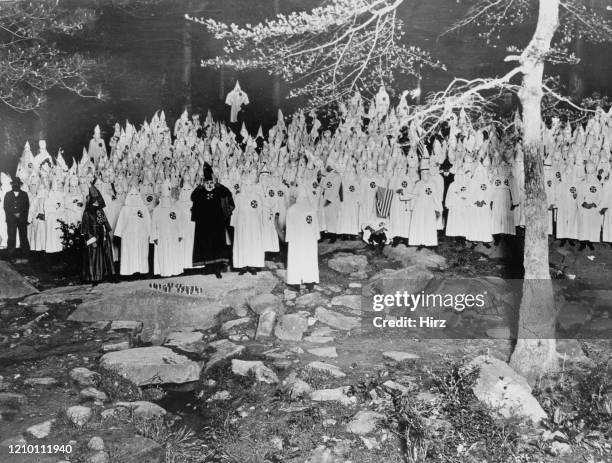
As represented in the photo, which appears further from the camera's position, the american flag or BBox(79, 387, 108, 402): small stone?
the american flag

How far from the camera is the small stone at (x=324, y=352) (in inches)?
227

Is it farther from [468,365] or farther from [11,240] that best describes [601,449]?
[11,240]

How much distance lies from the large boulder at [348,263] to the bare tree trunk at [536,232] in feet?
5.43

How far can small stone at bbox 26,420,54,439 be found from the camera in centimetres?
489

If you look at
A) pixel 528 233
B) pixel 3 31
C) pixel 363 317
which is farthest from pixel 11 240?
pixel 528 233

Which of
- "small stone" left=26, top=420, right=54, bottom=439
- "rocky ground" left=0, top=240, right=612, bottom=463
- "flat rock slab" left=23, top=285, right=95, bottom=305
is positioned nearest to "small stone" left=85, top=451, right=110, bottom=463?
"rocky ground" left=0, top=240, right=612, bottom=463

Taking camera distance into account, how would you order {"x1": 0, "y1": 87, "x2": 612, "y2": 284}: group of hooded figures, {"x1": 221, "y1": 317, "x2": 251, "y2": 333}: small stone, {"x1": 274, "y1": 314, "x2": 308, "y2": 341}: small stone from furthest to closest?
{"x1": 0, "y1": 87, "x2": 612, "y2": 284}: group of hooded figures
{"x1": 221, "y1": 317, "x2": 251, "y2": 333}: small stone
{"x1": 274, "y1": 314, "x2": 308, "y2": 341}: small stone

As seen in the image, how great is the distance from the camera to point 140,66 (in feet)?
20.9

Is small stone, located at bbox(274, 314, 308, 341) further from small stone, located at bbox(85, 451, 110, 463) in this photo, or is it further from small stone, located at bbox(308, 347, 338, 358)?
small stone, located at bbox(85, 451, 110, 463)

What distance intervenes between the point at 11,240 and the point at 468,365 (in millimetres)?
5246

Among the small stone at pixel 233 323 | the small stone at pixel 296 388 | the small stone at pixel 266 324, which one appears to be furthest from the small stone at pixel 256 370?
the small stone at pixel 233 323

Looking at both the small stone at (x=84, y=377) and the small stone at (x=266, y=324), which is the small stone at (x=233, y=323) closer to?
the small stone at (x=266, y=324)

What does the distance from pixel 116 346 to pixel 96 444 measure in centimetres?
127

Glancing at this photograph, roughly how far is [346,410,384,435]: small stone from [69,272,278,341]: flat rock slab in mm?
1856
